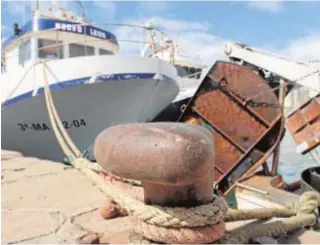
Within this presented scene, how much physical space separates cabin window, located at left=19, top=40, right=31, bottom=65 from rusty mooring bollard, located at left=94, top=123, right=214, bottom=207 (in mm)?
8209

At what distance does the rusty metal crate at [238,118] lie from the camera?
254 inches

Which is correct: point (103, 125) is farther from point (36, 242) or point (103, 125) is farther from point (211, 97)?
point (36, 242)

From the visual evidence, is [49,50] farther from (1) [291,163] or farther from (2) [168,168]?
(1) [291,163]

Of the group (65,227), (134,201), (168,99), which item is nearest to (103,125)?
(168,99)

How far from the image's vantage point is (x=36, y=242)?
194 cm

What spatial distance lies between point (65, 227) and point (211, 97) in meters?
5.21

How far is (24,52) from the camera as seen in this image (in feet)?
29.7

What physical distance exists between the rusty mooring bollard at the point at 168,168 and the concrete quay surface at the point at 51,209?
2.66ft

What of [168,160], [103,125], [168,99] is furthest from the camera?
[168,99]

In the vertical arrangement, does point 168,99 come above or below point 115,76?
below

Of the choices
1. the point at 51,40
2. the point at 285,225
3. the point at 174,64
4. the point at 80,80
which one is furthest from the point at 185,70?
the point at 285,225

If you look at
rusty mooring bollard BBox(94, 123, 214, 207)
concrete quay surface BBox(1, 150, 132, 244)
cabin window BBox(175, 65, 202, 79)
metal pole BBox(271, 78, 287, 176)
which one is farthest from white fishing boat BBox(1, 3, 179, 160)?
cabin window BBox(175, 65, 202, 79)

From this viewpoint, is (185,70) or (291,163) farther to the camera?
(185,70)

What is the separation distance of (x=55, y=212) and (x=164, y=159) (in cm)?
165
